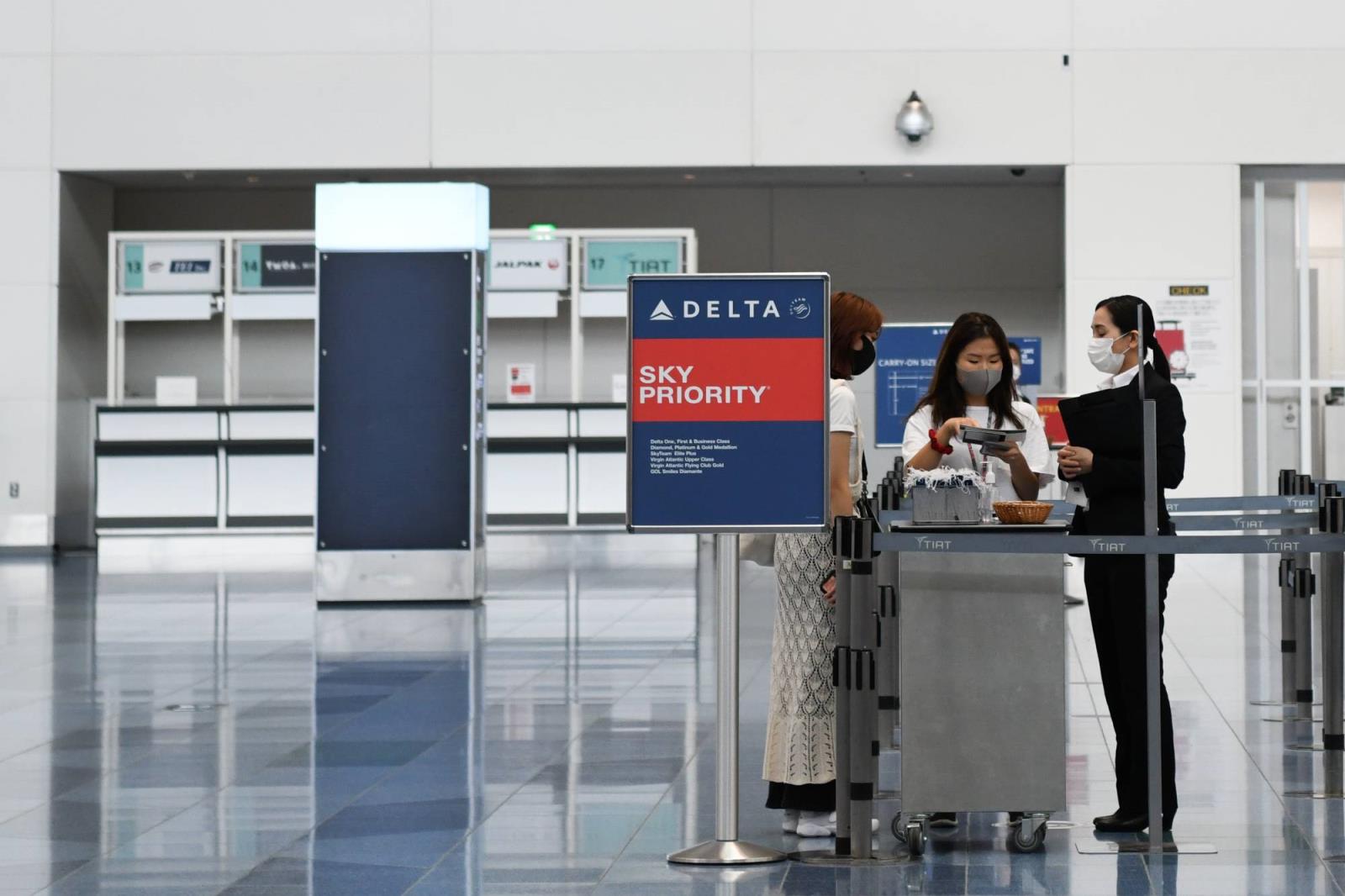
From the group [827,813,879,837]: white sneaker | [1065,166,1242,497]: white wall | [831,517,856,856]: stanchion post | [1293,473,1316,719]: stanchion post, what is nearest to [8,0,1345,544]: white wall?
[1065,166,1242,497]: white wall

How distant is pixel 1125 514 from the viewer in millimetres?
5309

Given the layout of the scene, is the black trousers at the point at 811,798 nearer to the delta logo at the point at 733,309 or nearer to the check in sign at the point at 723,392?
the check in sign at the point at 723,392

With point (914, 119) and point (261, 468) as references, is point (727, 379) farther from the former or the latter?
point (261, 468)

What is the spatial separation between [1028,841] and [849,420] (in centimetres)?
124

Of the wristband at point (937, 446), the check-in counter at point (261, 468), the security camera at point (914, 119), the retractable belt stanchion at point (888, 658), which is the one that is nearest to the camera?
the wristband at point (937, 446)

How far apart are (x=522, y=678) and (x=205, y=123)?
10.8 metres

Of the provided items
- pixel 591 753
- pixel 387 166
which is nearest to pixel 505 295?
pixel 387 166

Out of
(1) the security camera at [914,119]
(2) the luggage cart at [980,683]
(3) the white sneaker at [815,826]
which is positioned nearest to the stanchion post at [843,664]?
(2) the luggage cart at [980,683]

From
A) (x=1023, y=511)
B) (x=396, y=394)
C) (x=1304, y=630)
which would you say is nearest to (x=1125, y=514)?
(x=1023, y=511)

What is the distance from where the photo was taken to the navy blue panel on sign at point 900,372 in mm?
13164

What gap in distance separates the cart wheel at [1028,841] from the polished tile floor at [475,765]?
0.06m

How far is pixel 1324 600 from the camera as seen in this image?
6656mm

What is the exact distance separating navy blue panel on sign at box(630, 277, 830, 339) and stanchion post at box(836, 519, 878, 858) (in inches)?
21.5

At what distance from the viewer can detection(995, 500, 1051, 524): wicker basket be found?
16.7ft
